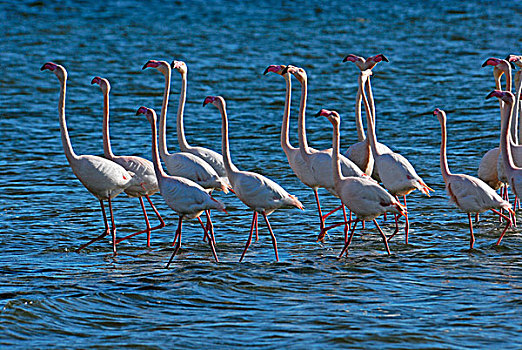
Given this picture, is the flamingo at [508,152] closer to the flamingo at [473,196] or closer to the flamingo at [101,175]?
the flamingo at [473,196]

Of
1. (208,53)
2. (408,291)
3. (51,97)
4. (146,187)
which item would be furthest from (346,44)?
(408,291)

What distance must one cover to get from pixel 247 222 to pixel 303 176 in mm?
1183

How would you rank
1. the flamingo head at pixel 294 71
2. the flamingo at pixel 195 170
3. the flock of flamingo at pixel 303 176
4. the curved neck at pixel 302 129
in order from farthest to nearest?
the flamingo head at pixel 294 71 < the curved neck at pixel 302 129 < the flamingo at pixel 195 170 < the flock of flamingo at pixel 303 176

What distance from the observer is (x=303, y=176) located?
10.2 m

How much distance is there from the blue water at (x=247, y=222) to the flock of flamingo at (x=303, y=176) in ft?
1.27

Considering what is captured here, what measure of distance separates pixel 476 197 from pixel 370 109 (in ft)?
7.28

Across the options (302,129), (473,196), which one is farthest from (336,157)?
(473,196)

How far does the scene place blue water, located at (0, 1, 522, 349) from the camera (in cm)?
722

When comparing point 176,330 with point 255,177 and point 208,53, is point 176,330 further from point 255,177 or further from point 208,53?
point 208,53

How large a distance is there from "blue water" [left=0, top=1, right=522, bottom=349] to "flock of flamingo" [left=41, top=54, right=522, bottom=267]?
15.3 inches

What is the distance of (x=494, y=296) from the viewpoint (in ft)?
25.7

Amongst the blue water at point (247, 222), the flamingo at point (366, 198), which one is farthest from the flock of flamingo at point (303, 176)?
the blue water at point (247, 222)

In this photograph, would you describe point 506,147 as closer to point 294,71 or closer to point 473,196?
point 473,196

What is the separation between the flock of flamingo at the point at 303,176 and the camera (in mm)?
8836
